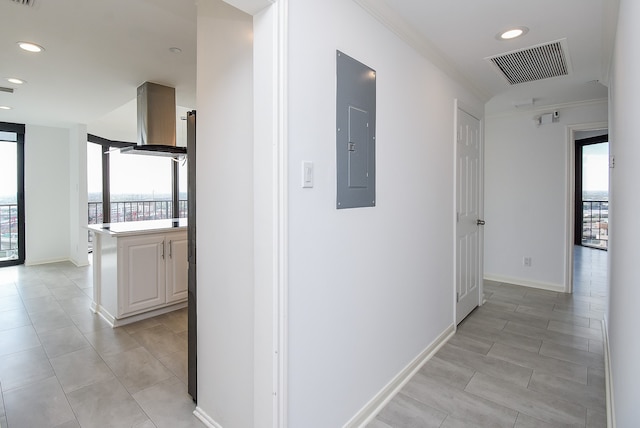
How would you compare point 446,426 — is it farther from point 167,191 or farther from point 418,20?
point 167,191

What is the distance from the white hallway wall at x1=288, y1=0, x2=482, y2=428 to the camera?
4.82 ft

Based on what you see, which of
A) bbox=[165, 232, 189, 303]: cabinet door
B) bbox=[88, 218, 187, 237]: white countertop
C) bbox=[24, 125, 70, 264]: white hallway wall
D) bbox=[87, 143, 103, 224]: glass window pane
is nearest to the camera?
bbox=[88, 218, 187, 237]: white countertop

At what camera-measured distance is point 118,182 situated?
6742 millimetres

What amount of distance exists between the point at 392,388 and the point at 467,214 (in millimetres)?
1963

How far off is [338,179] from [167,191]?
271 inches

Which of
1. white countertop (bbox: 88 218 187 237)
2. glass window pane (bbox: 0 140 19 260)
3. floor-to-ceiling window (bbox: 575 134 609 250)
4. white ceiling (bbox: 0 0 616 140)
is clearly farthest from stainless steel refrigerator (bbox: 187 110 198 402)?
floor-to-ceiling window (bbox: 575 134 609 250)

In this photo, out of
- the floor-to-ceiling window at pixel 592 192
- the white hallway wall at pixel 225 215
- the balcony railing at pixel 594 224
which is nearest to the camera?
the white hallway wall at pixel 225 215

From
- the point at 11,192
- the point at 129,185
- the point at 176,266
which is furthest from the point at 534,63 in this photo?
the point at 11,192

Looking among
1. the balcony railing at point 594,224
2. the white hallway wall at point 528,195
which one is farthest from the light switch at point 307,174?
the balcony railing at point 594,224

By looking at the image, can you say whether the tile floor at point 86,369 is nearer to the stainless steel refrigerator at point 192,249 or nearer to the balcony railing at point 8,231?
the stainless steel refrigerator at point 192,249

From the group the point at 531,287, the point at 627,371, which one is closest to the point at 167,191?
the point at 531,287

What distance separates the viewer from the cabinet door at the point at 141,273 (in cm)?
317

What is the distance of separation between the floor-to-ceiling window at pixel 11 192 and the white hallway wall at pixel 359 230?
6.53m

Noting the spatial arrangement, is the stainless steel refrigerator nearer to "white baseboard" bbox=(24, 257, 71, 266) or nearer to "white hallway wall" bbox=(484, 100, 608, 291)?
"white hallway wall" bbox=(484, 100, 608, 291)
